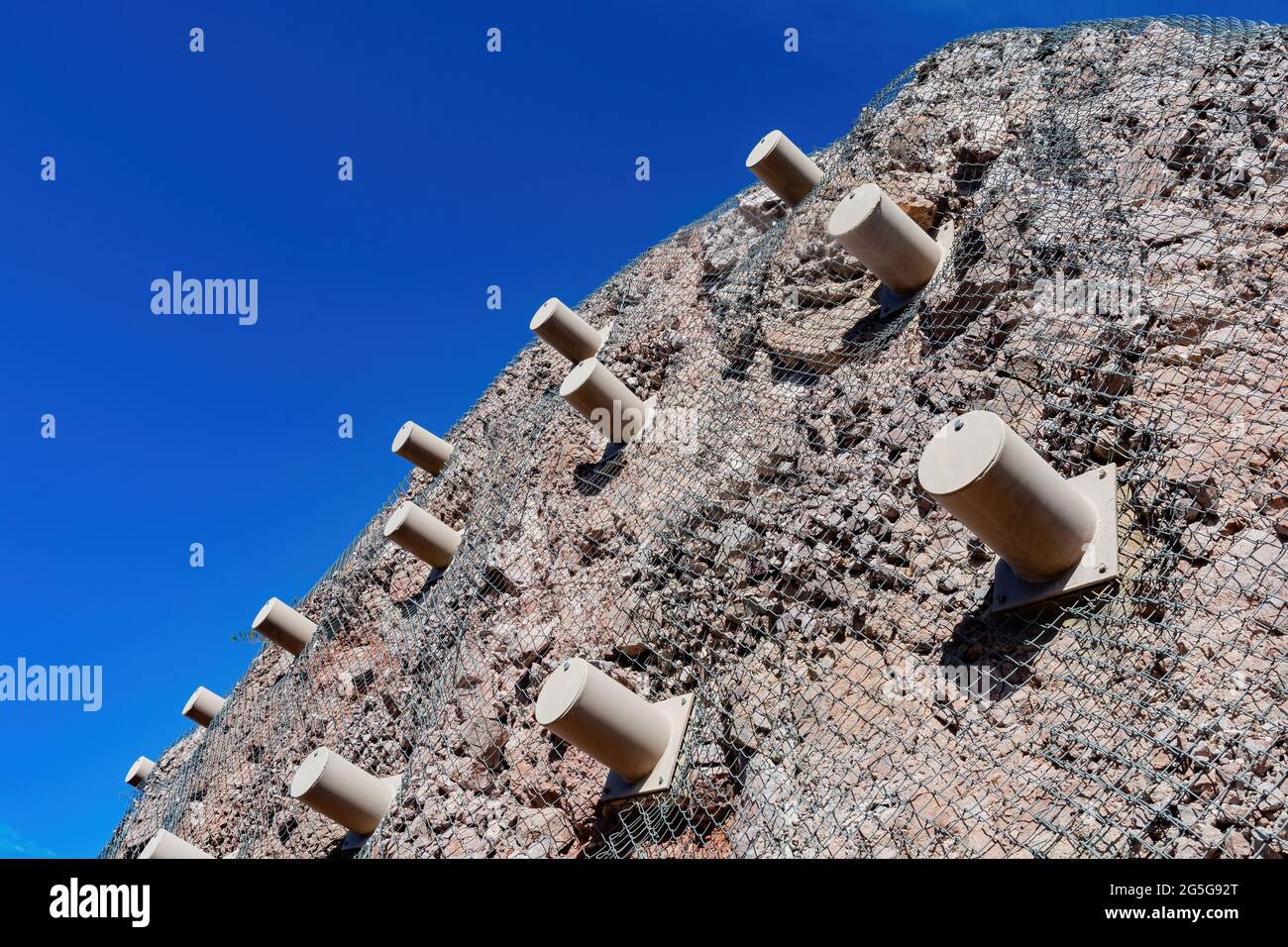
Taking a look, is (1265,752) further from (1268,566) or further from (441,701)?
(441,701)

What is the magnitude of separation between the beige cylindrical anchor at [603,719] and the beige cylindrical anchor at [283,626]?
19.4ft

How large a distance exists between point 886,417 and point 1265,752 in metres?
2.64

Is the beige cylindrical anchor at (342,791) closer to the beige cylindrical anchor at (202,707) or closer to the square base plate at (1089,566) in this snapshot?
the square base plate at (1089,566)

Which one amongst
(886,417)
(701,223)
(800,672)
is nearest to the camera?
(800,672)

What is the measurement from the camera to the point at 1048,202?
18.5 feet

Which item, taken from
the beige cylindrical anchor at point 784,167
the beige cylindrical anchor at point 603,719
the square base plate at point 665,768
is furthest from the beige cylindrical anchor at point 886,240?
the beige cylindrical anchor at point 603,719

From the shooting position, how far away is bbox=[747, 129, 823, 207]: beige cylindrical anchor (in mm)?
8289

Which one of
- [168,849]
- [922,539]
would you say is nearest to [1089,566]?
[922,539]

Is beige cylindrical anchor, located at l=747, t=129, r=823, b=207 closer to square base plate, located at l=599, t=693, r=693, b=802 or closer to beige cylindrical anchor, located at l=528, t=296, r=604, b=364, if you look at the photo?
beige cylindrical anchor, located at l=528, t=296, r=604, b=364

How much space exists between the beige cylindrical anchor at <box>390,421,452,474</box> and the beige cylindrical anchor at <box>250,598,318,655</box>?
1.94m

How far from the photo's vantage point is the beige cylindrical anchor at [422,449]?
10.9 meters

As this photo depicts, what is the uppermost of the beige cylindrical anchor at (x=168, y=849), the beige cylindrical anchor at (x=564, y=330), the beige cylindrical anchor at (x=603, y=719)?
the beige cylindrical anchor at (x=564, y=330)

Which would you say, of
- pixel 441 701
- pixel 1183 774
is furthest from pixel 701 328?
pixel 1183 774

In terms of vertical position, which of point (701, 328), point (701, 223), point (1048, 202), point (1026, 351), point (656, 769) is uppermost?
point (701, 223)
